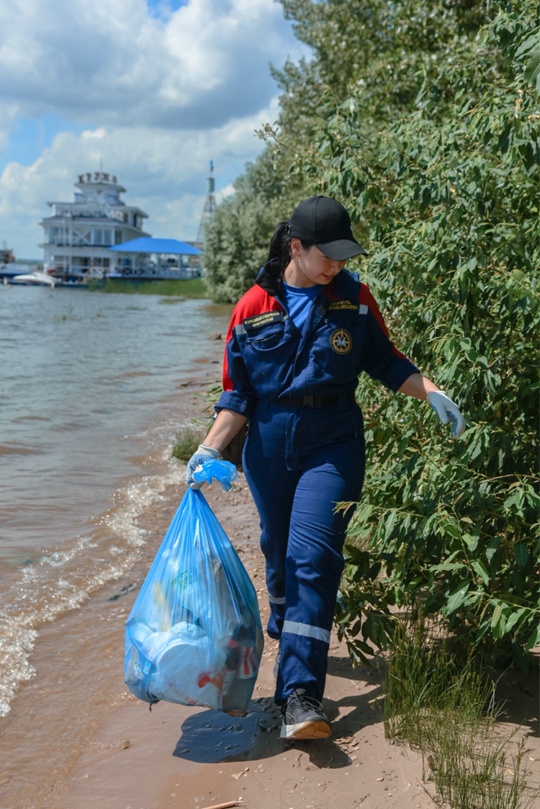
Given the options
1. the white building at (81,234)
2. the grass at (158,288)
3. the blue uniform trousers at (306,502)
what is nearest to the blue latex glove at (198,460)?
the blue uniform trousers at (306,502)

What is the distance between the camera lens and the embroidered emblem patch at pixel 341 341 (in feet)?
10.8

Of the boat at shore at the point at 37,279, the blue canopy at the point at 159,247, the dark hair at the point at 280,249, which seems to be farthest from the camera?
the blue canopy at the point at 159,247

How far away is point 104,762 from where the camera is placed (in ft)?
11.1

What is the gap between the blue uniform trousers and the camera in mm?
3232

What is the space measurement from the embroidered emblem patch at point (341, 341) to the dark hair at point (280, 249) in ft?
1.16

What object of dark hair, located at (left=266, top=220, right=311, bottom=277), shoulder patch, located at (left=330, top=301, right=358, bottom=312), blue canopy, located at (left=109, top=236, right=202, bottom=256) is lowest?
shoulder patch, located at (left=330, top=301, right=358, bottom=312)

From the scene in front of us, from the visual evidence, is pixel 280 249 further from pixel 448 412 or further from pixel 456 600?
pixel 456 600

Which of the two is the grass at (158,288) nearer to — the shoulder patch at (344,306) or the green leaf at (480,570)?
the shoulder patch at (344,306)

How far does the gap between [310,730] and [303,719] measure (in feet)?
0.14

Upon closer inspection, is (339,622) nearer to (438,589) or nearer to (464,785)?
(438,589)

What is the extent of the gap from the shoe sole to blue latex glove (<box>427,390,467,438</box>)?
44.6 inches

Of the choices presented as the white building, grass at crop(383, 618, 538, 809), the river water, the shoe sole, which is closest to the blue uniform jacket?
grass at crop(383, 618, 538, 809)

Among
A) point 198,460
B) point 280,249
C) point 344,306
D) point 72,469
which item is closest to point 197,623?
point 198,460

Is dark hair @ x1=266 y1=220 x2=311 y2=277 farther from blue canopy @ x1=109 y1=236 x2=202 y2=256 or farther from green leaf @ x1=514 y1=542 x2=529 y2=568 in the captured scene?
blue canopy @ x1=109 y1=236 x2=202 y2=256
